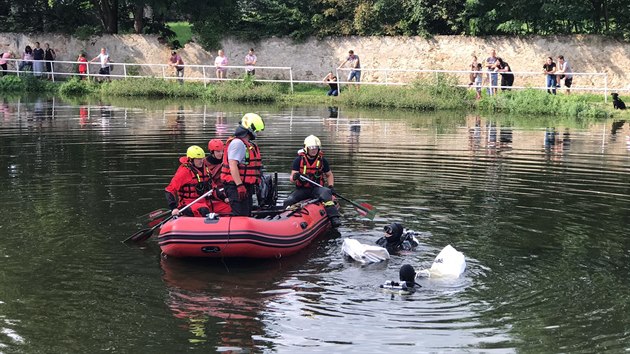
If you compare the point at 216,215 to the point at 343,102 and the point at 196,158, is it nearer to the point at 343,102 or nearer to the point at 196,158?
the point at 196,158

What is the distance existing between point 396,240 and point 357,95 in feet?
76.2

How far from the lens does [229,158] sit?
46.1ft

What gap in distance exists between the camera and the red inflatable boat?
42.6 feet

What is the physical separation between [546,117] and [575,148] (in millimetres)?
8718

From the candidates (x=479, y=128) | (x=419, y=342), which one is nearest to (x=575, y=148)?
(x=479, y=128)

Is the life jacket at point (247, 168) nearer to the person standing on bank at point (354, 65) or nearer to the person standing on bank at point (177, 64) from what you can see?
the person standing on bank at point (354, 65)

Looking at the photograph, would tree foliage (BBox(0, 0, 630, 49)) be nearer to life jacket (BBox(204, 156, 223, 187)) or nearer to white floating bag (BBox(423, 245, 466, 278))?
life jacket (BBox(204, 156, 223, 187))

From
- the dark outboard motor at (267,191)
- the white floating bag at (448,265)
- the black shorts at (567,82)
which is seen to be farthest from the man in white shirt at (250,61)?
the white floating bag at (448,265)

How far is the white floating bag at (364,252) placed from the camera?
13.3 m

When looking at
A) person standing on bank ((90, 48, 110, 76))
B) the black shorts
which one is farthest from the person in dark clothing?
person standing on bank ((90, 48, 110, 76))

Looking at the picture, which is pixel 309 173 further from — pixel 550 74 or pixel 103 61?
pixel 103 61

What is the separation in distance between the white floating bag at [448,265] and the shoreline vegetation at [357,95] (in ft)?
71.8

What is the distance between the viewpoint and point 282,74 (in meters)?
43.9

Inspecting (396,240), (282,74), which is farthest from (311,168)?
(282,74)
